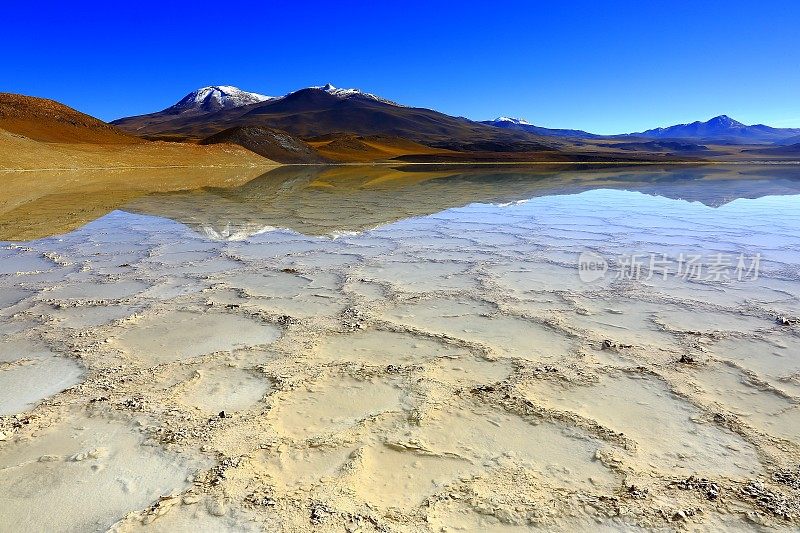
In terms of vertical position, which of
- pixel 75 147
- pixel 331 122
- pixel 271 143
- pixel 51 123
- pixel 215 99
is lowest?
pixel 271 143

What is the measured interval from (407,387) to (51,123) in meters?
39.5

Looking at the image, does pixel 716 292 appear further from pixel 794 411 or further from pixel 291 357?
pixel 291 357

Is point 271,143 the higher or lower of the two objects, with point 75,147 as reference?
lower

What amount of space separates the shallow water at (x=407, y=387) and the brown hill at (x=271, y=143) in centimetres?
3136

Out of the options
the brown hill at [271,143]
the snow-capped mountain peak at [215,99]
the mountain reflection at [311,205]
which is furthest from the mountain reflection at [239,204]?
the snow-capped mountain peak at [215,99]

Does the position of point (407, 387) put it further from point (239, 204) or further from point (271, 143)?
point (271, 143)

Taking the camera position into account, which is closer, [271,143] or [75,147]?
[75,147]

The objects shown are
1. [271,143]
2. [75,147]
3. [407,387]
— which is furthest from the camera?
[271,143]

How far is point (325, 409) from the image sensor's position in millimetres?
2406

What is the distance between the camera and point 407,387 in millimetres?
2627

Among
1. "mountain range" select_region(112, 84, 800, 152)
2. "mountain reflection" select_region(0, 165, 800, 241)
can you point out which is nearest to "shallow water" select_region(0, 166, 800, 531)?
"mountain reflection" select_region(0, 165, 800, 241)

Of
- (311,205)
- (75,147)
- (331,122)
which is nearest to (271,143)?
(75,147)

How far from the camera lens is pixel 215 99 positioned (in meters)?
151

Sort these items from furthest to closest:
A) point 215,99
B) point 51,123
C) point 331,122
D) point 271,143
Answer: point 215,99
point 331,122
point 271,143
point 51,123
